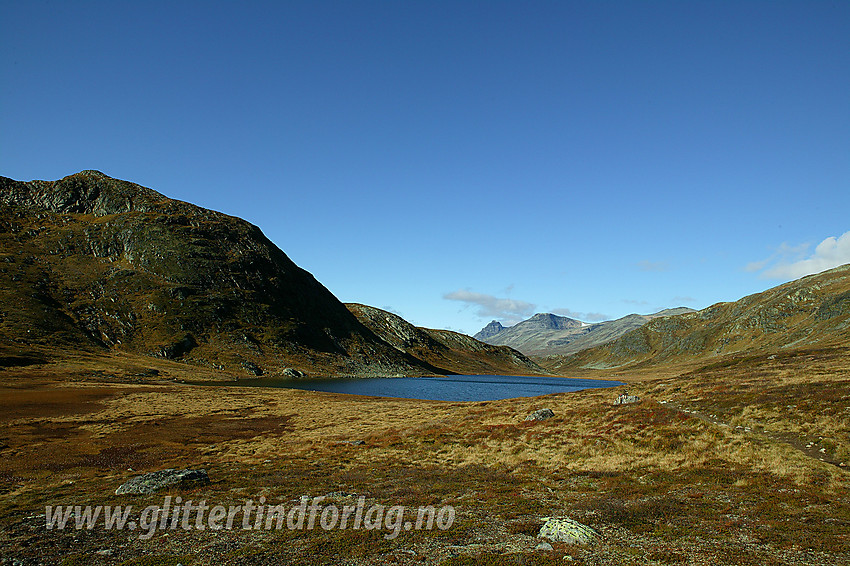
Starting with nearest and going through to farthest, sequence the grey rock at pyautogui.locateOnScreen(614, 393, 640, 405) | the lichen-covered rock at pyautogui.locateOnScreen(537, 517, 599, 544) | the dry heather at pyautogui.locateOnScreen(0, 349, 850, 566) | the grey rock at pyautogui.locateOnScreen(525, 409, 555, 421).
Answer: the dry heather at pyautogui.locateOnScreen(0, 349, 850, 566), the lichen-covered rock at pyautogui.locateOnScreen(537, 517, 599, 544), the grey rock at pyautogui.locateOnScreen(525, 409, 555, 421), the grey rock at pyautogui.locateOnScreen(614, 393, 640, 405)

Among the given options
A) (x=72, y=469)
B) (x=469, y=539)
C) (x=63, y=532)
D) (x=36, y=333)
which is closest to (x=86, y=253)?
(x=36, y=333)

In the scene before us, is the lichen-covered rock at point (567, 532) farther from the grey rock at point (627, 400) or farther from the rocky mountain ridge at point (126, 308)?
the rocky mountain ridge at point (126, 308)

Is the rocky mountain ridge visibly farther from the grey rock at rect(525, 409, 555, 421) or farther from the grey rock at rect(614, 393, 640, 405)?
the grey rock at rect(614, 393, 640, 405)

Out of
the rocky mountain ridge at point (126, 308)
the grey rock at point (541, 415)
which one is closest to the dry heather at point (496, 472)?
the grey rock at point (541, 415)

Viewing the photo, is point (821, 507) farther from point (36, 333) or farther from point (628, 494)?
point (36, 333)

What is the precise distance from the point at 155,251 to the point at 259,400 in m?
144

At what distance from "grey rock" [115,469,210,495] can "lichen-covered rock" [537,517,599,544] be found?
22598 millimetres

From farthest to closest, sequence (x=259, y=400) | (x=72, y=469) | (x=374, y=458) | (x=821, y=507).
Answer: (x=259, y=400)
(x=374, y=458)
(x=72, y=469)
(x=821, y=507)

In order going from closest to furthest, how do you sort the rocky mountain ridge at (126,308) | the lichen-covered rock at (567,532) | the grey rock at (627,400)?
1. the lichen-covered rock at (567,532)
2. the grey rock at (627,400)
3. the rocky mountain ridge at (126,308)

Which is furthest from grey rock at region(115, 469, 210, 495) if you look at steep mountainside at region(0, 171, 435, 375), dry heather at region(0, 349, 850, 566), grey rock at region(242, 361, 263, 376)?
grey rock at region(242, 361, 263, 376)

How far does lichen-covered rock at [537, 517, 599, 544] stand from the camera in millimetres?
17606

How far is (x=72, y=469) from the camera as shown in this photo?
3441 cm

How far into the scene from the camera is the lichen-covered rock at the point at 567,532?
17606mm

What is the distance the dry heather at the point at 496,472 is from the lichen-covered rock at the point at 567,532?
Answer: 66 cm
